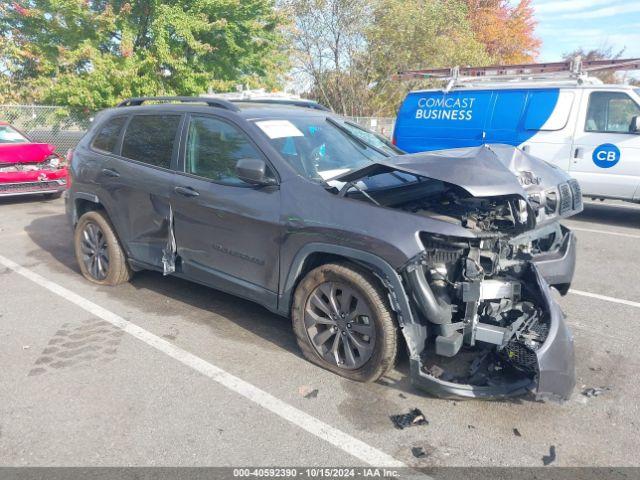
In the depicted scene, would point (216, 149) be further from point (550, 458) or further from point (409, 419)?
point (550, 458)

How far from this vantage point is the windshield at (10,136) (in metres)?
10.2

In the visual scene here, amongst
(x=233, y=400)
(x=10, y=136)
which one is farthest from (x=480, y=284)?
(x=10, y=136)

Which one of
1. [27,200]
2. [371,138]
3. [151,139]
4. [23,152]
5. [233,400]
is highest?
[371,138]

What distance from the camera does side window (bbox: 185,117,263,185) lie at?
394cm

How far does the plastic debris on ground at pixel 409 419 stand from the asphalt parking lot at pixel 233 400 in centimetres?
4

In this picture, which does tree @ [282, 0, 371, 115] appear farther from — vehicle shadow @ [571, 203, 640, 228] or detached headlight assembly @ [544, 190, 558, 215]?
detached headlight assembly @ [544, 190, 558, 215]

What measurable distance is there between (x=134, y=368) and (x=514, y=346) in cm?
248

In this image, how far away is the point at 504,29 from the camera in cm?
3253

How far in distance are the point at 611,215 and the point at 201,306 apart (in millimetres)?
8020

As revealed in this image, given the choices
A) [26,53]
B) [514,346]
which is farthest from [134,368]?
[26,53]

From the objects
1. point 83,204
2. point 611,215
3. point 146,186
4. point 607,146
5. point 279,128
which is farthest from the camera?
point 611,215

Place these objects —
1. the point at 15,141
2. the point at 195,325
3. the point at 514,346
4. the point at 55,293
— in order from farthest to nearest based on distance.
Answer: the point at 15,141, the point at 55,293, the point at 195,325, the point at 514,346

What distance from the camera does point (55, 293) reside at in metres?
5.05

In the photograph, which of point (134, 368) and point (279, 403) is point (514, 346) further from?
point (134, 368)
